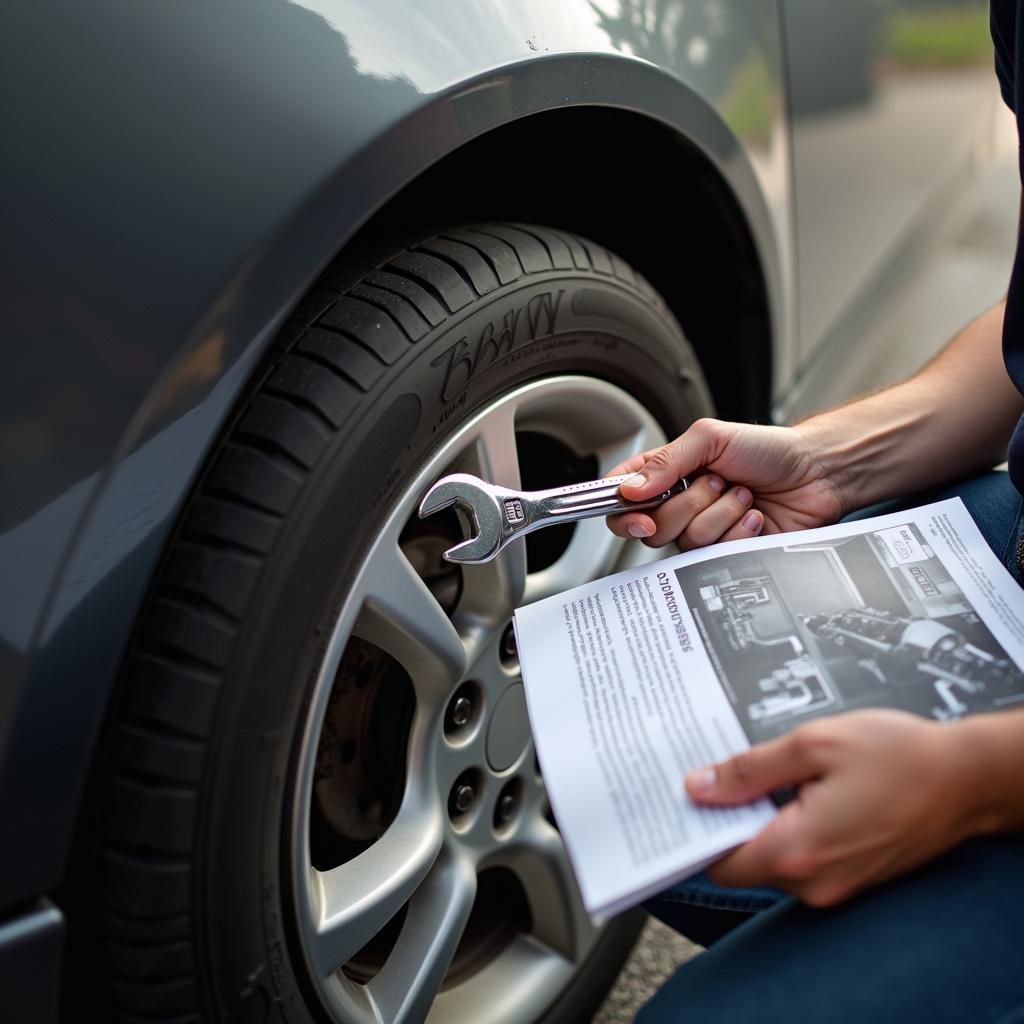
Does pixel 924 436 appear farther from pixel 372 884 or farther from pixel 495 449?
pixel 372 884

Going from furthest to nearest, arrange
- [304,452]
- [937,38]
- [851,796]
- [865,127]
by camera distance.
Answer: [937,38] → [865,127] → [304,452] → [851,796]

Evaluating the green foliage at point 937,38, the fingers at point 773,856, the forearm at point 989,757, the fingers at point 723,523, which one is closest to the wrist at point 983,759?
the forearm at point 989,757

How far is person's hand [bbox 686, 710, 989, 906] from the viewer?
0.72 m

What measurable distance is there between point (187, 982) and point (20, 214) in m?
0.59

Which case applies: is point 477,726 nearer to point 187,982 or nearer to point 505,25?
point 187,982

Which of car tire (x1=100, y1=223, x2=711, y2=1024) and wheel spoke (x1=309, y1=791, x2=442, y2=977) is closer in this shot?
car tire (x1=100, y1=223, x2=711, y2=1024)

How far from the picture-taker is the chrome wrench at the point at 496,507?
3.10 ft

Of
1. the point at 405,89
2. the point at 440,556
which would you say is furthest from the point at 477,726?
the point at 405,89

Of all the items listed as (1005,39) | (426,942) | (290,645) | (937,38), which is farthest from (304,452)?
(937,38)

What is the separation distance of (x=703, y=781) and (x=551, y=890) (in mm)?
522

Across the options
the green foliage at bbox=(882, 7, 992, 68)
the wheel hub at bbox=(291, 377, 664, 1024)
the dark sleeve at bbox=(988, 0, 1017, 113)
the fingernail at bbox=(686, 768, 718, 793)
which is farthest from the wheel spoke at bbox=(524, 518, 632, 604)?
the green foliage at bbox=(882, 7, 992, 68)

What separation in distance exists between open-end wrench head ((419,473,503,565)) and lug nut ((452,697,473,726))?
175mm

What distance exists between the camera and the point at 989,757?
2.41 ft

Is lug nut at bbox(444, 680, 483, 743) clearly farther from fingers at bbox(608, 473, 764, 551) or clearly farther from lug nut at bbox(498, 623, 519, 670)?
fingers at bbox(608, 473, 764, 551)
